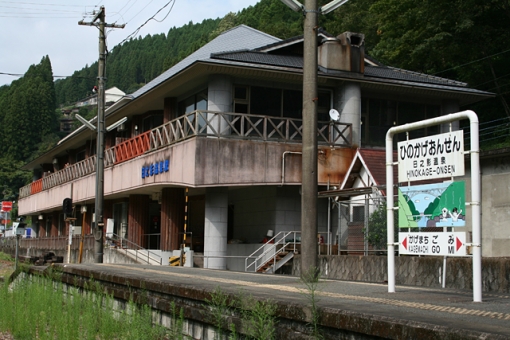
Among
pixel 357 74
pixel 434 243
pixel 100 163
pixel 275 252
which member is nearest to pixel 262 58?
pixel 357 74

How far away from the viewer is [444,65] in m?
41.9

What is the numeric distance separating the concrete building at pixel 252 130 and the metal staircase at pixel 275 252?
749mm

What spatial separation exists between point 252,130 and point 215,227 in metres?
3.89

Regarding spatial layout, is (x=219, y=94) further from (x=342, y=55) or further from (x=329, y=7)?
(x=329, y=7)

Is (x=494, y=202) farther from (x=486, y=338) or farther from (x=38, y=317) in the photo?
(x=486, y=338)

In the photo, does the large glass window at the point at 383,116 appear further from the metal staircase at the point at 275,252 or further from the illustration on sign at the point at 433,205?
the illustration on sign at the point at 433,205

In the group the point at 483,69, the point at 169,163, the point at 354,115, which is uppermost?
the point at 483,69

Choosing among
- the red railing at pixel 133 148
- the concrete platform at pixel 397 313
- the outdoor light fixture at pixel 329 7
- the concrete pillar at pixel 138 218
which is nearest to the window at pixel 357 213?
the red railing at pixel 133 148

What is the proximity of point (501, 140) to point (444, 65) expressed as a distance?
747 cm

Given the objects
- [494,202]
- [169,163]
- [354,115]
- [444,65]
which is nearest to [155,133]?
[169,163]

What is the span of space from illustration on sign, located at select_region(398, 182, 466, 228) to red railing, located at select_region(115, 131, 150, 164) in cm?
2195

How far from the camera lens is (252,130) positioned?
2698cm

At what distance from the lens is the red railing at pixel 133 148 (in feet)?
101

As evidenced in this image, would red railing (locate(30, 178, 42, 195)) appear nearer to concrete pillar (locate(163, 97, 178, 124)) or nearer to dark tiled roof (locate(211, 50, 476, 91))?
concrete pillar (locate(163, 97, 178, 124))
